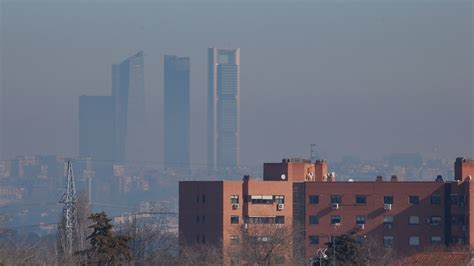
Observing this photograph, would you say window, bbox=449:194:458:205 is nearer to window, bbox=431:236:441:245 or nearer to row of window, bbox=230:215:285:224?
window, bbox=431:236:441:245

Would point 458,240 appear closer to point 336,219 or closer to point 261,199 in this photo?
point 336,219

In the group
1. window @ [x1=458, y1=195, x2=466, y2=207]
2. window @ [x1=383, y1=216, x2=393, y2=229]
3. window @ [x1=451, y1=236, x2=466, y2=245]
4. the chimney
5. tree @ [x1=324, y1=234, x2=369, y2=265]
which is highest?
the chimney

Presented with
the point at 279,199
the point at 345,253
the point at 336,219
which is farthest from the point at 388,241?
the point at 345,253

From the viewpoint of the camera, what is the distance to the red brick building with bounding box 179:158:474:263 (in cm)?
7138

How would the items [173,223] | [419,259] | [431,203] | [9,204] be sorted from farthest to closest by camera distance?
[9,204]
[173,223]
[431,203]
[419,259]

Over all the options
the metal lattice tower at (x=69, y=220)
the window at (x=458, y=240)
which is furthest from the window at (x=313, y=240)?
the metal lattice tower at (x=69, y=220)

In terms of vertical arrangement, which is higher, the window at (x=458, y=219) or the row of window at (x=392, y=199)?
the row of window at (x=392, y=199)

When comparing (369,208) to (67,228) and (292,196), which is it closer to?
(292,196)

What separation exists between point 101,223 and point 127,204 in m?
154

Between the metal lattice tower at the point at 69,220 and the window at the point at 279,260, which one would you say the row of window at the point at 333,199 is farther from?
the window at the point at 279,260

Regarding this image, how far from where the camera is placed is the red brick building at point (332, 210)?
71.4 metres

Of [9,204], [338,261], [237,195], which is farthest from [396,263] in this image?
[9,204]

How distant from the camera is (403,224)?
72125 mm

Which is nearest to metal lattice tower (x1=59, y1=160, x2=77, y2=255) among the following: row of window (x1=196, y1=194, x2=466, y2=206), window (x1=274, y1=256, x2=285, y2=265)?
row of window (x1=196, y1=194, x2=466, y2=206)
